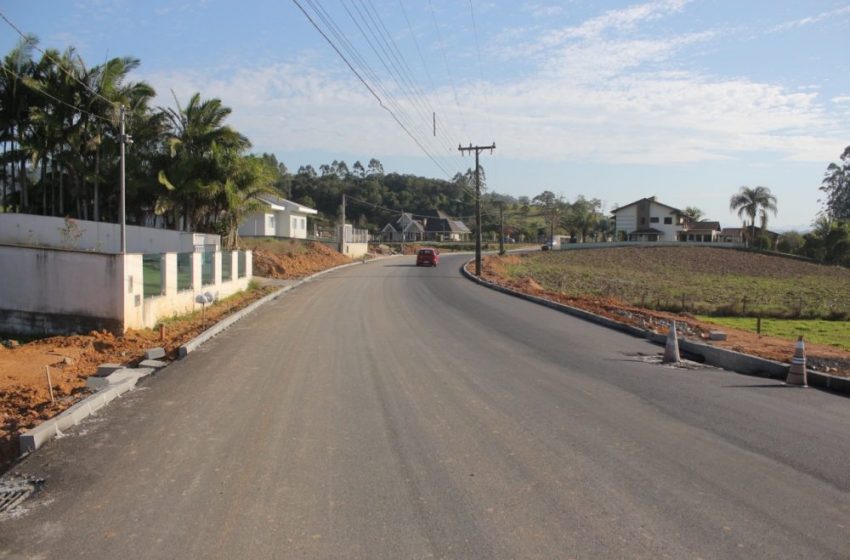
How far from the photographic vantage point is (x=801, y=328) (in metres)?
27.6

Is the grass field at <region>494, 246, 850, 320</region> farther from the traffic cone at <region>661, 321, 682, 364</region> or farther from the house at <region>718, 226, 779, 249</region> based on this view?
the traffic cone at <region>661, 321, 682, 364</region>

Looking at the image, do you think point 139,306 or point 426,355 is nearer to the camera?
point 426,355

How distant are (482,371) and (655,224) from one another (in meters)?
104

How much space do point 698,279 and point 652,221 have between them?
54.1 m

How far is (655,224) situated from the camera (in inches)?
4269

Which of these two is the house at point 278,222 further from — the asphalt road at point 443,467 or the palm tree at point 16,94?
the asphalt road at point 443,467

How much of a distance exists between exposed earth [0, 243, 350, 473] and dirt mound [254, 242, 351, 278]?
42.5ft

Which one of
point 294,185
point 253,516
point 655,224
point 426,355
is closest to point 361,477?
point 253,516

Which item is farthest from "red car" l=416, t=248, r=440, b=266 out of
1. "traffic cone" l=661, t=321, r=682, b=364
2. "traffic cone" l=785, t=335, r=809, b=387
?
"traffic cone" l=785, t=335, r=809, b=387

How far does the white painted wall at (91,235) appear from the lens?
3284 centimetres

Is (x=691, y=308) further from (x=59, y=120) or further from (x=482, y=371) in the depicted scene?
(x=59, y=120)

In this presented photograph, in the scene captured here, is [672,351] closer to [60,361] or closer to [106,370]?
[106,370]

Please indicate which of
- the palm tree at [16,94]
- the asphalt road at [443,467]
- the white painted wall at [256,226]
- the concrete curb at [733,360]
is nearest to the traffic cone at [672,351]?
the concrete curb at [733,360]

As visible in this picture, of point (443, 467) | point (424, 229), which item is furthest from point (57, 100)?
point (424, 229)
